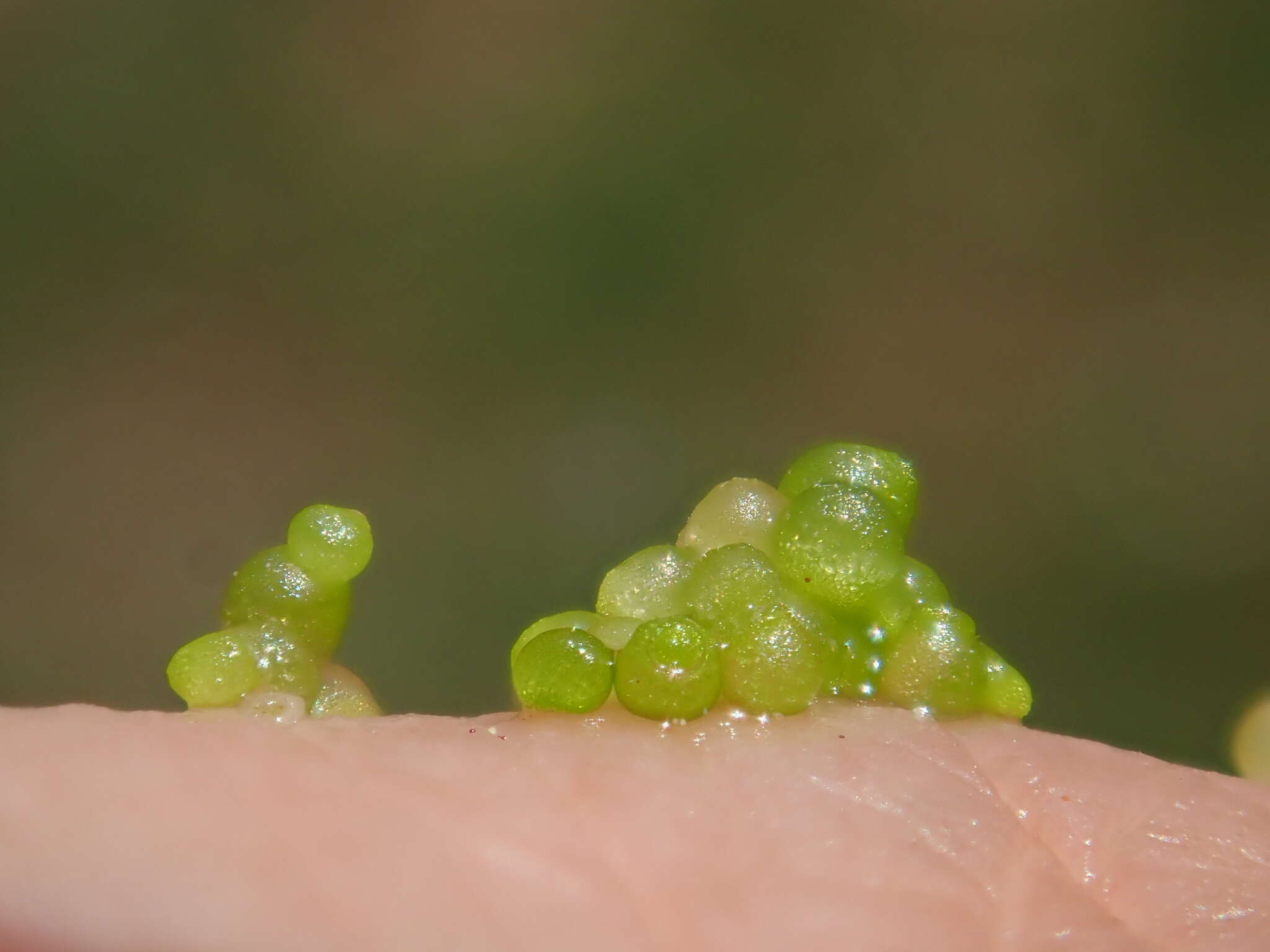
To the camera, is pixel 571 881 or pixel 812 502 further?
pixel 812 502

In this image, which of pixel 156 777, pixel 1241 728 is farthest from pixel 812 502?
pixel 1241 728

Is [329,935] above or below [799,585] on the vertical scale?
below

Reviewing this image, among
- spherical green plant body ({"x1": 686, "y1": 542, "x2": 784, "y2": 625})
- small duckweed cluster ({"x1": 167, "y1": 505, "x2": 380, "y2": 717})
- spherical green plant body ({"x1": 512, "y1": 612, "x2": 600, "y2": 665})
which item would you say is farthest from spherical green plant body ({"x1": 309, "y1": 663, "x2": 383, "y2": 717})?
spherical green plant body ({"x1": 686, "y1": 542, "x2": 784, "y2": 625})

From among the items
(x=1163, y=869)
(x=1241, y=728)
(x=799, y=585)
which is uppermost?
(x=799, y=585)

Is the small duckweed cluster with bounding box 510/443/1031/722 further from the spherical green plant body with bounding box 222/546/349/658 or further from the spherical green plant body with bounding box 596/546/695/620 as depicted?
the spherical green plant body with bounding box 222/546/349/658

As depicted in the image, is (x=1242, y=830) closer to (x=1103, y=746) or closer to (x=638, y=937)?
(x=1103, y=746)

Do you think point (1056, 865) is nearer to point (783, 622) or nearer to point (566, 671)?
point (783, 622)

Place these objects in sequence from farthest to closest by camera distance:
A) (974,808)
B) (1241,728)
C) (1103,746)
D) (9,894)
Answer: (1241,728), (1103,746), (974,808), (9,894)
